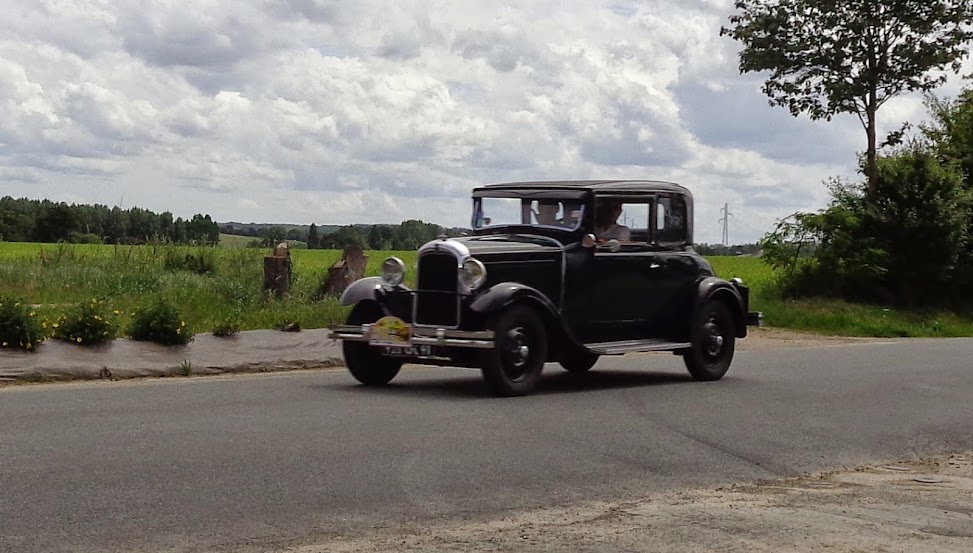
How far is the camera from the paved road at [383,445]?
298 inches

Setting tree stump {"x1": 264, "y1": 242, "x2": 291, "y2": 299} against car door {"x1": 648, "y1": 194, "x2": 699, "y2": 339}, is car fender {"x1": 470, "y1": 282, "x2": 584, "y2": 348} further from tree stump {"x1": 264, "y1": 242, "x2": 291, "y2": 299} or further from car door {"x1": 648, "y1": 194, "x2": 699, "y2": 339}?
tree stump {"x1": 264, "y1": 242, "x2": 291, "y2": 299}

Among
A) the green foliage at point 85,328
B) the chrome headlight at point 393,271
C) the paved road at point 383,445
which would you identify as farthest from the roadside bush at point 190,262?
the chrome headlight at point 393,271

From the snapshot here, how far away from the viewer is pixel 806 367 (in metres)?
17.9

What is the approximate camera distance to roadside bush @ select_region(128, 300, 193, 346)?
15930 mm

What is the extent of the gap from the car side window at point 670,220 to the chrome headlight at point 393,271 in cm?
296

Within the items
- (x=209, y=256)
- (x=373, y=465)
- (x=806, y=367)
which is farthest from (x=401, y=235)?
(x=373, y=465)

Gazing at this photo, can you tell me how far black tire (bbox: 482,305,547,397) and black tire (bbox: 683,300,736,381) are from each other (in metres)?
2.47

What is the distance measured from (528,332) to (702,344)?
2907 millimetres

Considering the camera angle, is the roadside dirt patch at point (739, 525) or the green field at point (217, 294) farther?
the green field at point (217, 294)

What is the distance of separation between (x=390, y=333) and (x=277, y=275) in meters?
10.1

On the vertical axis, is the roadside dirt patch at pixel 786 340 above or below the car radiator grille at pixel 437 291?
below

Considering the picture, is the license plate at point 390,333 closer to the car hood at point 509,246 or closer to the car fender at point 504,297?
the car fender at point 504,297

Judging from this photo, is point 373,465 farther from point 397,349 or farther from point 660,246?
point 660,246

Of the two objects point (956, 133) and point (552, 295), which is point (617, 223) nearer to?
point (552, 295)
